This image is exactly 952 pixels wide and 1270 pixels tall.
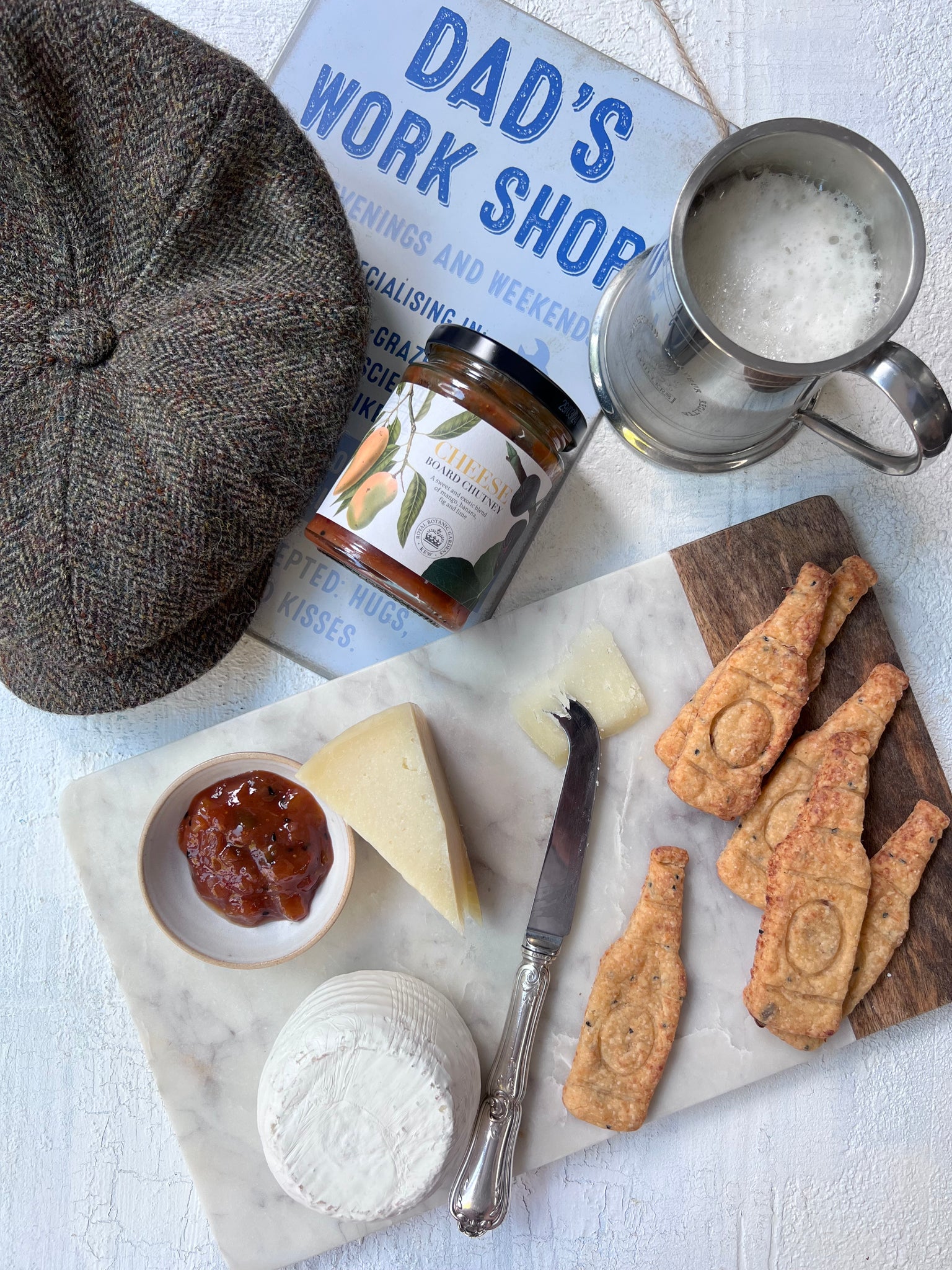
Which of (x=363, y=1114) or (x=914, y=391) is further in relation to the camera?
(x=363, y=1114)

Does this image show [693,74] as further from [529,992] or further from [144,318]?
[529,992]

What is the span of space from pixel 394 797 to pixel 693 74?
36.0 inches

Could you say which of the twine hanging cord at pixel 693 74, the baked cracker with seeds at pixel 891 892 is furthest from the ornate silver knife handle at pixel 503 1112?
the twine hanging cord at pixel 693 74

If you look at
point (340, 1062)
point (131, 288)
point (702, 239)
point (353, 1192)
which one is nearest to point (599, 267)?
point (702, 239)

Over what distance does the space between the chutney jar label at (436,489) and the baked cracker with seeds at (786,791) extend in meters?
0.42

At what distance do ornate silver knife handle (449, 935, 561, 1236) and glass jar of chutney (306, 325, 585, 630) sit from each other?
1.36 ft

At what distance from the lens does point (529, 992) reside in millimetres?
1009

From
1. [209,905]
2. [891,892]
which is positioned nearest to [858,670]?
[891,892]

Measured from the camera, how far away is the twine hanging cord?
1079 millimetres

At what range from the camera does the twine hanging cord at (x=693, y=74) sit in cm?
108

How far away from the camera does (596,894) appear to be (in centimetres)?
105

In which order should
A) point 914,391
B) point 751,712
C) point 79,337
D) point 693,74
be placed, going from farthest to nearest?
1. point 693,74
2. point 751,712
3. point 79,337
4. point 914,391

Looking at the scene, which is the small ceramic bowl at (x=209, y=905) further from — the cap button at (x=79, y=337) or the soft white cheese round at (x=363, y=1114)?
the cap button at (x=79, y=337)

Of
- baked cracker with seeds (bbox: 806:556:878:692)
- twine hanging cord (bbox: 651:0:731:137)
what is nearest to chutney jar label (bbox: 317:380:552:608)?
baked cracker with seeds (bbox: 806:556:878:692)
